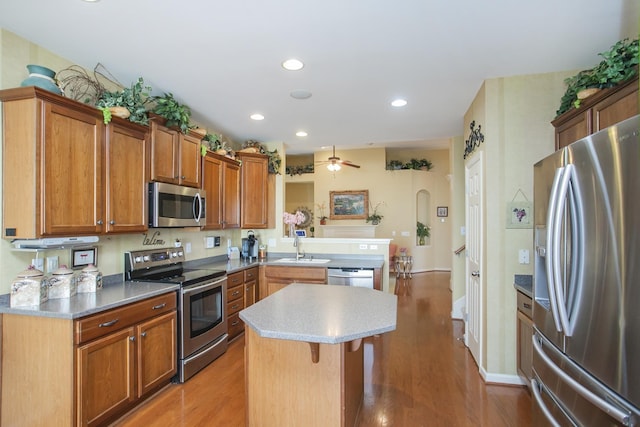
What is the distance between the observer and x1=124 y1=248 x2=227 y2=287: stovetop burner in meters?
2.97

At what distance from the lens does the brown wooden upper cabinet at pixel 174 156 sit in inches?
117

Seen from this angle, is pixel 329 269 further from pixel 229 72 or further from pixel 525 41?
pixel 525 41

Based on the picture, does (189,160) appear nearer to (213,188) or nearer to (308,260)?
(213,188)

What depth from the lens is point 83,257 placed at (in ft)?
8.54

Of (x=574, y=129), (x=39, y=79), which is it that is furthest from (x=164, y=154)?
(x=574, y=129)

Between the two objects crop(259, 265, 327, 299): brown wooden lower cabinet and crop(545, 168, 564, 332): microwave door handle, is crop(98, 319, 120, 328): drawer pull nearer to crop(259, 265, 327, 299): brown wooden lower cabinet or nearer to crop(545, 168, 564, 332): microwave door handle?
crop(259, 265, 327, 299): brown wooden lower cabinet

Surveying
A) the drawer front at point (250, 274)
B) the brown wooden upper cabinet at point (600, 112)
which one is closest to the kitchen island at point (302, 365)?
the brown wooden upper cabinet at point (600, 112)

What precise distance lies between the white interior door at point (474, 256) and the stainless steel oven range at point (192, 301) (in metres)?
2.57

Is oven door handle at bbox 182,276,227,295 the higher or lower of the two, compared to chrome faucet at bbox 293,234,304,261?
lower

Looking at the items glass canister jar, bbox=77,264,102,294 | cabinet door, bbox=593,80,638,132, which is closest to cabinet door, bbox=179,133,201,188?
glass canister jar, bbox=77,264,102,294

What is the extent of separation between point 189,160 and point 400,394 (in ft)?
9.61

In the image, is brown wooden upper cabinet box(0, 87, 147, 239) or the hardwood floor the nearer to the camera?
brown wooden upper cabinet box(0, 87, 147, 239)

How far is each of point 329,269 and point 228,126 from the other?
2.26m

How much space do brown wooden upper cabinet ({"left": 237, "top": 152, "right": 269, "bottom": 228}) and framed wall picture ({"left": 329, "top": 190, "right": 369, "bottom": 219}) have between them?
449cm
